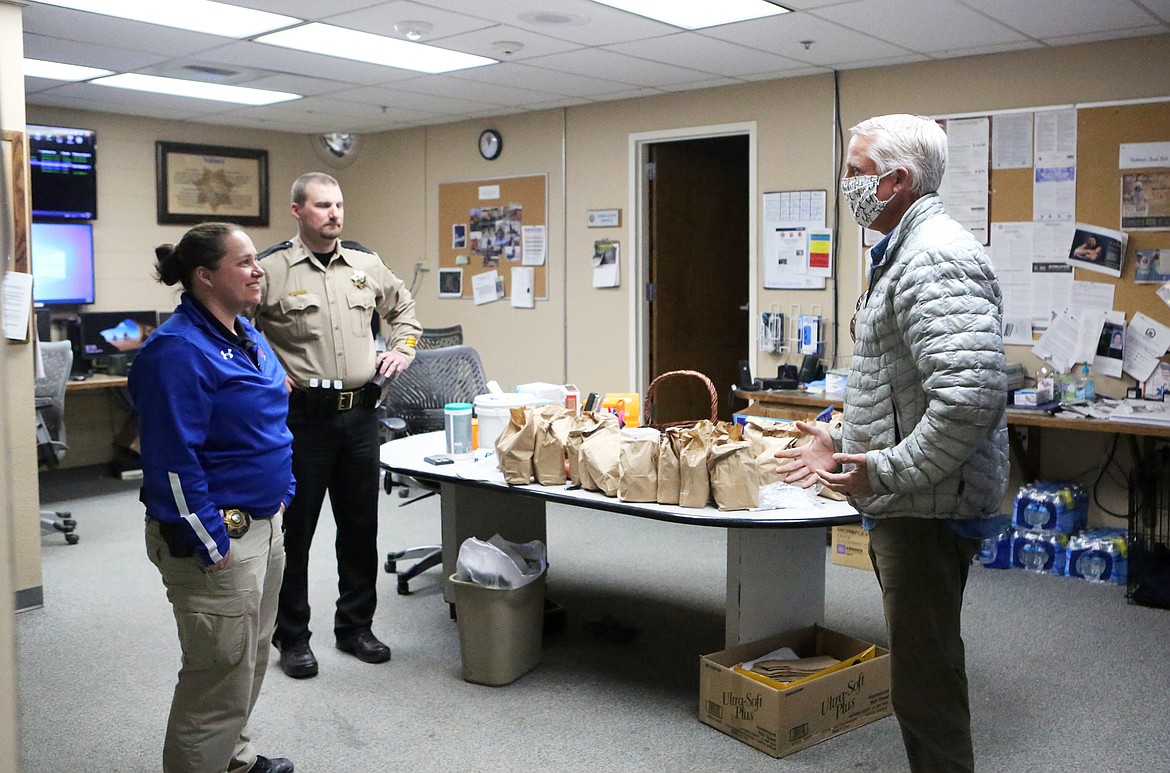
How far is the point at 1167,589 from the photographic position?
13.8 ft

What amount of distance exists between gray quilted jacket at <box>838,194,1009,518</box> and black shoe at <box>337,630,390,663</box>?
209 cm

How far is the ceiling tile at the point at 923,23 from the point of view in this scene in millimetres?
4160

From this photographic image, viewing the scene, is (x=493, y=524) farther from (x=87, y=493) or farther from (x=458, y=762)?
(x=87, y=493)

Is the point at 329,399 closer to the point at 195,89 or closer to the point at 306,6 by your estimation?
the point at 306,6

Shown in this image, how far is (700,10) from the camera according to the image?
4.32 meters

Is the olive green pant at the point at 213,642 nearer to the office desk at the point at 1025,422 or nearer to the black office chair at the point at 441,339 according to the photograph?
the office desk at the point at 1025,422

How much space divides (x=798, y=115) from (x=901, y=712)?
13.9 ft

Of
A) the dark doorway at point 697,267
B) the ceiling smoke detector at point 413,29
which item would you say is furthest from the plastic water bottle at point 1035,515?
the ceiling smoke detector at point 413,29

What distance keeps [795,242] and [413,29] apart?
2396mm

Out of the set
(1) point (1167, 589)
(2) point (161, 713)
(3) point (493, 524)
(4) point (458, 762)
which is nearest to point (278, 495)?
(4) point (458, 762)

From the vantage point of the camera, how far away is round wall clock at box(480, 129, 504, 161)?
720 centimetres

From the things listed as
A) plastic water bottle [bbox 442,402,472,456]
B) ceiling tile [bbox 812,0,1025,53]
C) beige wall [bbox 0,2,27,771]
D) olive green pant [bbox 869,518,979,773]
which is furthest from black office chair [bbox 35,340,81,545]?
olive green pant [bbox 869,518,979,773]

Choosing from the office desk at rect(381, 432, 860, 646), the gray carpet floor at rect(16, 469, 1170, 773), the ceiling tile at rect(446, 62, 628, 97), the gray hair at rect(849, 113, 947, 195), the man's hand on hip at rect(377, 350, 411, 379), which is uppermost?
the ceiling tile at rect(446, 62, 628, 97)

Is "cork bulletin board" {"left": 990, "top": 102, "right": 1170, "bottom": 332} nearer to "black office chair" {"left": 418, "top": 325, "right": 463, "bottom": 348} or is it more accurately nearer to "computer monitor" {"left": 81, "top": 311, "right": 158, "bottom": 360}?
"black office chair" {"left": 418, "top": 325, "right": 463, "bottom": 348}
